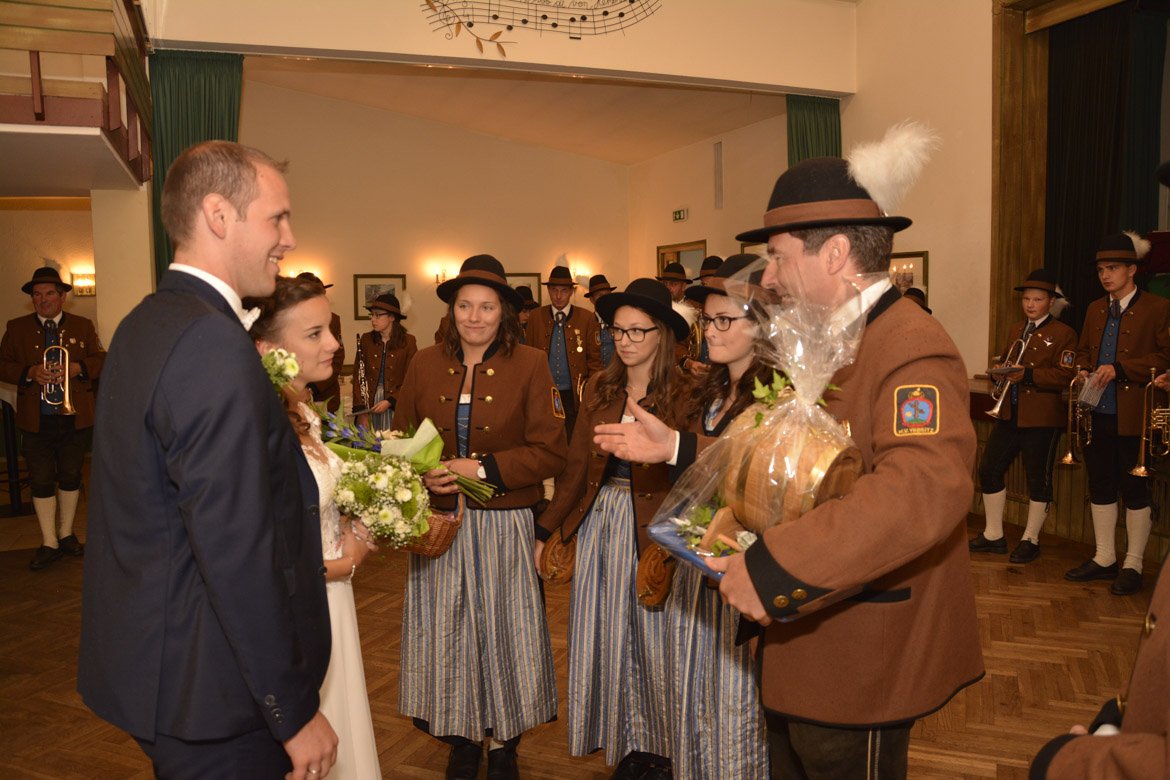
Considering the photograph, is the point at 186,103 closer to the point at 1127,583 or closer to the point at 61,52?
the point at 61,52

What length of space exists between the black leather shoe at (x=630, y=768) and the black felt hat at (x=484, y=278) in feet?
5.78

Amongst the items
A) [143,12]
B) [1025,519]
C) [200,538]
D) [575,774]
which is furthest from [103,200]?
[1025,519]

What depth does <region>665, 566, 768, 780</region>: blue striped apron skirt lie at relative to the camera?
269cm

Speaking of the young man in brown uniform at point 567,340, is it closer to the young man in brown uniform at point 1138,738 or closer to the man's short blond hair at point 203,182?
the man's short blond hair at point 203,182

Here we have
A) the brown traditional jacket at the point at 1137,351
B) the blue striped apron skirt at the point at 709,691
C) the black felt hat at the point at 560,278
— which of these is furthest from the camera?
the black felt hat at the point at 560,278

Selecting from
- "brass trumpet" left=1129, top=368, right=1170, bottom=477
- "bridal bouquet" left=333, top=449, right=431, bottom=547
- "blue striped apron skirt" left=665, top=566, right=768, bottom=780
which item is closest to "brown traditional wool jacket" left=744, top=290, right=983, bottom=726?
"blue striped apron skirt" left=665, top=566, right=768, bottom=780

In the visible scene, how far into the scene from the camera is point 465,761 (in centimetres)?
327

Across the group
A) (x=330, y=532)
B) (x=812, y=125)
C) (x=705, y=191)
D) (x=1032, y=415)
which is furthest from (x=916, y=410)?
(x=705, y=191)

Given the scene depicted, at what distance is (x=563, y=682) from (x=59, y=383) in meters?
4.57

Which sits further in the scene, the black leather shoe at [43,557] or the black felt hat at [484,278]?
the black leather shoe at [43,557]

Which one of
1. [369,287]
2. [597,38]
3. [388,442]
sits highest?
[597,38]

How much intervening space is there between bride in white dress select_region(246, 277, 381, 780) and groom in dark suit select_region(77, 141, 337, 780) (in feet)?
1.75

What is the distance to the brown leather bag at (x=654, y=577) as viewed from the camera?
8.49 feet

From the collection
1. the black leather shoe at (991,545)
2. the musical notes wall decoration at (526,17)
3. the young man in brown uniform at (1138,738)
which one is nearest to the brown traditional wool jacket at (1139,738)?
the young man in brown uniform at (1138,738)
